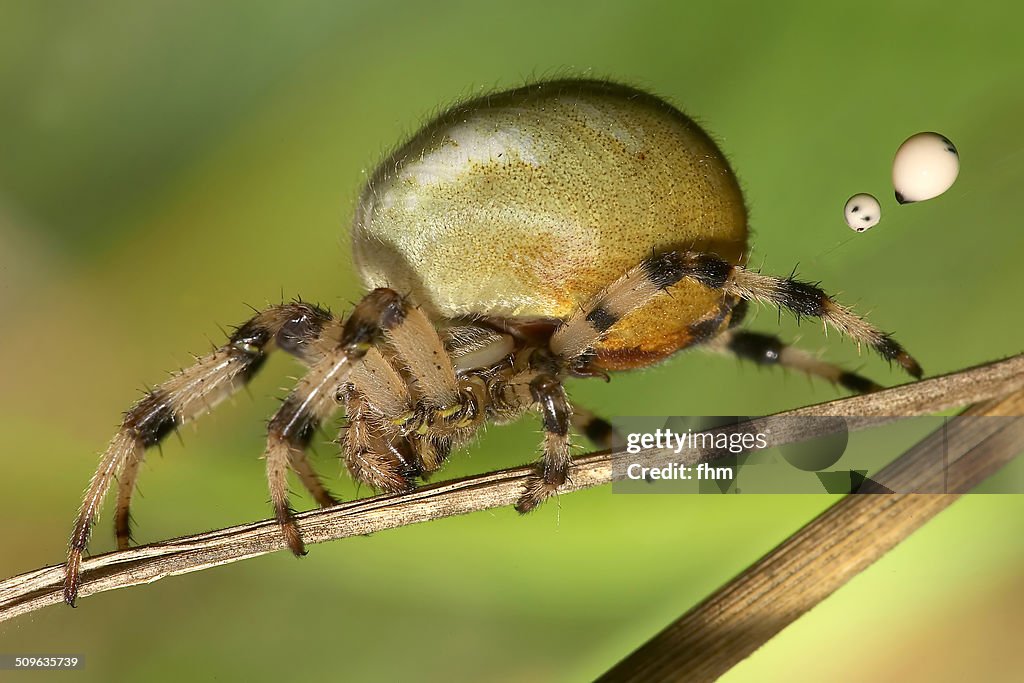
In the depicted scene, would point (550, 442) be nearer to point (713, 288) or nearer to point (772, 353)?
point (713, 288)

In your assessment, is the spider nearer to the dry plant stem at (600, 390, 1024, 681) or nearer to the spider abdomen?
the spider abdomen

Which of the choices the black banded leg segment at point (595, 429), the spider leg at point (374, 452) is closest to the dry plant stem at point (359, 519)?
the spider leg at point (374, 452)

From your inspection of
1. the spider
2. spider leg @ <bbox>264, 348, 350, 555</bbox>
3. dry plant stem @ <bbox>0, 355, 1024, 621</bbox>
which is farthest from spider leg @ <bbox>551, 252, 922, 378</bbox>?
spider leg @ <bbox>264, 348, 350, 555</bbox>

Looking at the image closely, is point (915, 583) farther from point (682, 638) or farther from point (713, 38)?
point (713, 38)

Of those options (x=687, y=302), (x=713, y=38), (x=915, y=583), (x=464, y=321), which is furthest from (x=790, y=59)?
(x=915, y=583)

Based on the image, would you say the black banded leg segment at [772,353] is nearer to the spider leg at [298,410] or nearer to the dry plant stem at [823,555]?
the dry plant stem at [823,555]

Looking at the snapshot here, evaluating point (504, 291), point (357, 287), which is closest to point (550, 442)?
point (504, 291)

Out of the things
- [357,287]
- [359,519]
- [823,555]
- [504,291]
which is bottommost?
[823,555]
